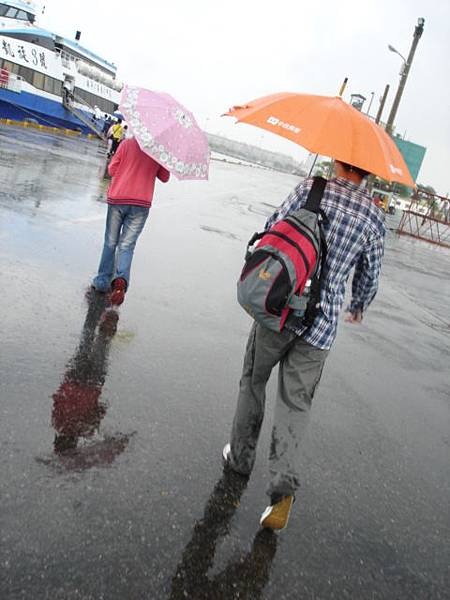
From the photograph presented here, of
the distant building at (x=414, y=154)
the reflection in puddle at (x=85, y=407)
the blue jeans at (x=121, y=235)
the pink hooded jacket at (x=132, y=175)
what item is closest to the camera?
the reflection in puddle at (x=85, y=407)

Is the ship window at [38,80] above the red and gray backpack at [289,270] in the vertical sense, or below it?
above

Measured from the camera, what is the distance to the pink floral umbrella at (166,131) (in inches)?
214

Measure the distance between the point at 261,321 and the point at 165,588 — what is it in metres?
1.30

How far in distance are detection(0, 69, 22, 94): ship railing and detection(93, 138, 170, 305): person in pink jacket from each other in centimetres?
2688

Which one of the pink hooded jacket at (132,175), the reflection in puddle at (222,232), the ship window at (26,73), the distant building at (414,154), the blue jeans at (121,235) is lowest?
the reflection in puddle at (222,232)

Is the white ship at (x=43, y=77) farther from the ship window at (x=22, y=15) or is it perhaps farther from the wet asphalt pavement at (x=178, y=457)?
the wet asphalt pavement at (x=178, y=457)

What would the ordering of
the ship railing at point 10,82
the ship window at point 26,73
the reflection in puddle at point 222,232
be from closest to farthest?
the reflection in puddle at point 222,232 < the ship railing at point 10,82 < the ship window at point 26,73

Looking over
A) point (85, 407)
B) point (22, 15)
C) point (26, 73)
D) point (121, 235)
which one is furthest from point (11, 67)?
point (85, 407)

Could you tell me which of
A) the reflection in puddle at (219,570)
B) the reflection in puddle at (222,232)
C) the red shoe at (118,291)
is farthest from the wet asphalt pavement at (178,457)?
the reflection in puddle at (222,232)

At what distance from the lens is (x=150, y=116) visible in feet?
18.1

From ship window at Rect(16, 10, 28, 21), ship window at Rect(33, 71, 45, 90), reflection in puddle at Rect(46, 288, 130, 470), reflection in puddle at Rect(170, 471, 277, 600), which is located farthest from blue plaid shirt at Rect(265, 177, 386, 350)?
ship window at Rect(16, 10, 28, 21)

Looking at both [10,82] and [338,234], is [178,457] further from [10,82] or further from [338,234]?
[10,82]

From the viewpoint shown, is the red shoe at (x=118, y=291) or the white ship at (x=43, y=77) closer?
the red shoe at (x=118, y=291)

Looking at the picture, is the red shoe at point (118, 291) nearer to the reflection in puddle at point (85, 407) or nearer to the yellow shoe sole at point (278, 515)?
the reflection in puddle at point (85, 407)
